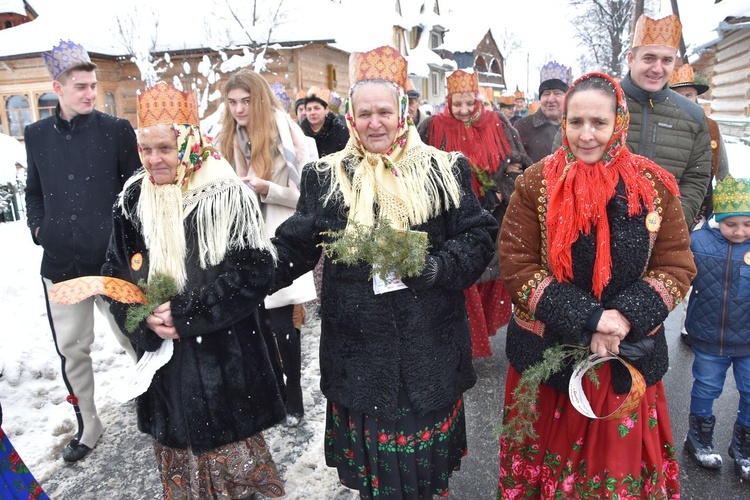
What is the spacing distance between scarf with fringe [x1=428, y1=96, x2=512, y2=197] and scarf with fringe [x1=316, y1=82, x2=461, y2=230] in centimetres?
197

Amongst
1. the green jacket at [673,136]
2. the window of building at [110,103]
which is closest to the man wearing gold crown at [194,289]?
the green jacket at [673,136]

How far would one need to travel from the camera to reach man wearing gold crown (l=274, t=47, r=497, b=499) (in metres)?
2.36

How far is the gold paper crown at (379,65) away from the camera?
240cm

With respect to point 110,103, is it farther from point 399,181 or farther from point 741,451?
point 741,451

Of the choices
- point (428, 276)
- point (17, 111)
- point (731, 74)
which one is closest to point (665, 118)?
point (428, 276)

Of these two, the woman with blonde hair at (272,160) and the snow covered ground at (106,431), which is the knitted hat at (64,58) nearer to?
the woman with blonde hair at (272,160)

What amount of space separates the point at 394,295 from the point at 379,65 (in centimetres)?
105

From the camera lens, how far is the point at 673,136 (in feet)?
10.7

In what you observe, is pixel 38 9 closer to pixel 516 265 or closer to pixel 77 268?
pixel 77 268

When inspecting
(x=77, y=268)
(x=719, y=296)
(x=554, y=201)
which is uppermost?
(x=554, y=201)

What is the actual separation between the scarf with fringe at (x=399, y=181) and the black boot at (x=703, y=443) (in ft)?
7.27

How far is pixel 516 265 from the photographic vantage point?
2.42 m

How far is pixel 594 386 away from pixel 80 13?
83.0ft

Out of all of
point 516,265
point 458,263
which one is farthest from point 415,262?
point 516,265
